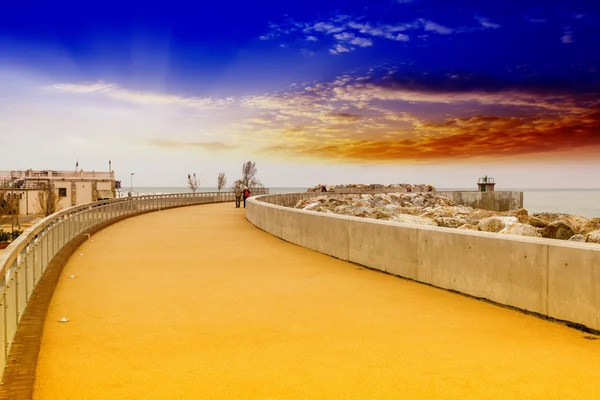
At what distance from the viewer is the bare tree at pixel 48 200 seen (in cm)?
10682

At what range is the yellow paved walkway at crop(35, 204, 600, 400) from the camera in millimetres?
4793

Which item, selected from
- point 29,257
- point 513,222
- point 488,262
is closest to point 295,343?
point 488,262

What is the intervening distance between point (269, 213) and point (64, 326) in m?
13.1

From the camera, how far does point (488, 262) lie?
816cm

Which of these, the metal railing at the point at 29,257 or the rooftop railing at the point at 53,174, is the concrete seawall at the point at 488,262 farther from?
the rooftop railing at the point at 53,174

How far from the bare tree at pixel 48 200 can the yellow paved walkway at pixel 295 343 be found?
10533 cm

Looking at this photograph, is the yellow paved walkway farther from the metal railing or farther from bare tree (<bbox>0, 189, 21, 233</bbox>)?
bare tree (<bbox>0, 189, 21, 233</bbox>)

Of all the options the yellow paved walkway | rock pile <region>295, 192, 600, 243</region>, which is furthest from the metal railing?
rock pile <region>295, 192, 600, 243</region>

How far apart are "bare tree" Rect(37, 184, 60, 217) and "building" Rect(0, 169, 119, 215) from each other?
41 centimetres

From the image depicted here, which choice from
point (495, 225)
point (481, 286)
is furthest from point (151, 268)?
point (495, 225)

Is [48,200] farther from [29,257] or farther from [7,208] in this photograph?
[29,257]

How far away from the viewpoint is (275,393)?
15.3 ft

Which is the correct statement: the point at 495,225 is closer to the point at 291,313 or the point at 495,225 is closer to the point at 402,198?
the point at 291,313

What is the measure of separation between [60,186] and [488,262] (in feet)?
391
